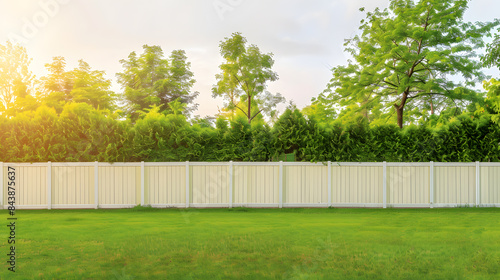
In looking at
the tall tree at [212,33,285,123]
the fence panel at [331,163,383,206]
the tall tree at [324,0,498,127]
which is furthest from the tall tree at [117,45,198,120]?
the fence panel at [331,163,383,206]

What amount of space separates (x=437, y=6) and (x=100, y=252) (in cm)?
2459

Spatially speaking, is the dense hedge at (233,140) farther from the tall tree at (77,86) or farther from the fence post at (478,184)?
the tall tree at (77,86)

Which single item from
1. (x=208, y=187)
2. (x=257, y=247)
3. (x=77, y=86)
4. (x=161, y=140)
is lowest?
(x=257, y=247)

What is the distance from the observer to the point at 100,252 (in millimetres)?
7316

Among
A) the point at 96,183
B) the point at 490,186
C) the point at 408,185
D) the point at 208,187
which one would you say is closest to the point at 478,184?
the point at 490,186

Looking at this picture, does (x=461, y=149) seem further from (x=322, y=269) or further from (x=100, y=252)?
(x=100, y=252)

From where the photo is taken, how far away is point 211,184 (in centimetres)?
1421

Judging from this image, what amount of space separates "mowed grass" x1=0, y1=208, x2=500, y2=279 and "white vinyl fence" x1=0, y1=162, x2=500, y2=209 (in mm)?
1944

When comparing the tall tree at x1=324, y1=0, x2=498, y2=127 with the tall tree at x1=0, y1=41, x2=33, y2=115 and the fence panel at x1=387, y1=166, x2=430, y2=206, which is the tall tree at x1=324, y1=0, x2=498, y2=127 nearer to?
the fence panel at x1=387, y1=166, x2=430, y2=206

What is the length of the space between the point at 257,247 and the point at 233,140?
7.42m

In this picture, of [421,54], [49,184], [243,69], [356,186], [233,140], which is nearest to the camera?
[49,184]

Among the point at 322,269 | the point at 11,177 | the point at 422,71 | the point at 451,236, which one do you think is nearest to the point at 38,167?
the point at 11,177

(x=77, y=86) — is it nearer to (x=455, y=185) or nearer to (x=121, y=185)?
(x=121, y=185)

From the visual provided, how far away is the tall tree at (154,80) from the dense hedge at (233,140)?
2590cm
